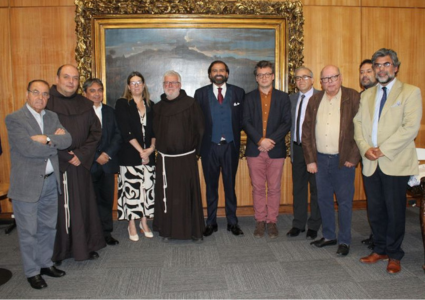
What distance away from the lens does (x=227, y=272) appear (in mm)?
3404

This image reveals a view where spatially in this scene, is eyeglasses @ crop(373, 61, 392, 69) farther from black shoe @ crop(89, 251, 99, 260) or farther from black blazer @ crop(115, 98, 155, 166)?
black shoe @ crop(89, 251, 99, 260)

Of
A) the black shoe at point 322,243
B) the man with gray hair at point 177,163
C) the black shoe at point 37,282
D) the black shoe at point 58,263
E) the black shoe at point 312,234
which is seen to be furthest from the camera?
the black shoe at point 312,234

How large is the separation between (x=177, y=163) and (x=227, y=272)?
1.38 metres

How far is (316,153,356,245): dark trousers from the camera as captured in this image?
12.5 feet

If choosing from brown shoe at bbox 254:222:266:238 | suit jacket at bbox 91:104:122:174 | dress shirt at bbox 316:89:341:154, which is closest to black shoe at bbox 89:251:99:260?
suit jacket at bbox 91:104:122:174

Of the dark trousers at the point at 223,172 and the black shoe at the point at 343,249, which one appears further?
the dark trousers at the point at 223,172

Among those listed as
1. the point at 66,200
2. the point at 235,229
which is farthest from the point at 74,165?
the point at 235,229

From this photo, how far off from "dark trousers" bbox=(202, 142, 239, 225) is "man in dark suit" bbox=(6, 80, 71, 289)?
1.70 m

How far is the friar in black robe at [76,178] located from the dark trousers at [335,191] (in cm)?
237

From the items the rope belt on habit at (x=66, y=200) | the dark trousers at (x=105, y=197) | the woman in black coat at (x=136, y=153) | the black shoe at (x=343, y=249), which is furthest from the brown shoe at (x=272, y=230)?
the rope belt on habit at (x=66, y=200)

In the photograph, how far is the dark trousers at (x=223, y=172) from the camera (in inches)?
172

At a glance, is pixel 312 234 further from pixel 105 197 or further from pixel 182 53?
pixel 182 53

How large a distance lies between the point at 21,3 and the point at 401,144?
16.4ft

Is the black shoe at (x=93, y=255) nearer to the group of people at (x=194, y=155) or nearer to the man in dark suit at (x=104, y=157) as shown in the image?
the group of people at (x=194, y=155)
